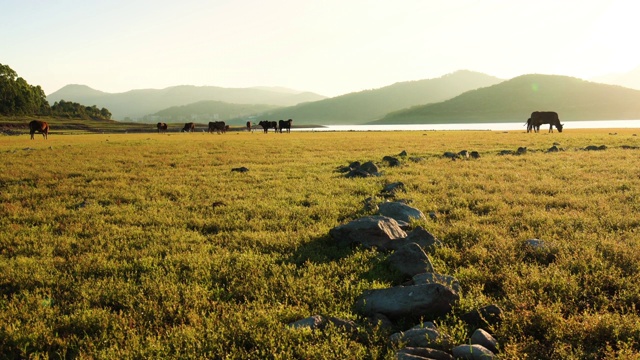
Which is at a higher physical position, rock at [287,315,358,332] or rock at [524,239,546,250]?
rock at [524,239,546,250]

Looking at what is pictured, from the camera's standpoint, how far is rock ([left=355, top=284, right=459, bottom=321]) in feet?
17.8

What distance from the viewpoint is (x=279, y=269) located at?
23.2 feet

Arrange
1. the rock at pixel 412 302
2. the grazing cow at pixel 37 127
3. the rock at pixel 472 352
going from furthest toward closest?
the grazing cow at pixel 37 127
the rock at pixel 412 302
the rock at pixel 472 352

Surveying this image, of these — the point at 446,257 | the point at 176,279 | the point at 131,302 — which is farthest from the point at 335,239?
the point at 131,302

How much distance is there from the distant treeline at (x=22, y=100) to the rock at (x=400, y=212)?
522 ft

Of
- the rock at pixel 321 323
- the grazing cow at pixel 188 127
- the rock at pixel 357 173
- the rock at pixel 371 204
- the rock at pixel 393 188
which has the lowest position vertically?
the rock at pixel 321 323

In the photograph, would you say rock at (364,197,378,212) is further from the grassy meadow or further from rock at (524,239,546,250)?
Answer: rock at (524,239,546,250)

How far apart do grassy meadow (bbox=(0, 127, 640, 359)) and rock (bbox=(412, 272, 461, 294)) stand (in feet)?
0.74

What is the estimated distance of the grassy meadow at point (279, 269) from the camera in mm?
4875

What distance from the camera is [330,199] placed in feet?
42.2

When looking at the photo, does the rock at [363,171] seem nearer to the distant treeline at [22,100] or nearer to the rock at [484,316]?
the rock at [484,316]

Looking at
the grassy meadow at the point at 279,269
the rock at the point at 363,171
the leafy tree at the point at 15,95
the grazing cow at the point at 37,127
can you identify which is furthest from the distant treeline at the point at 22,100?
the rock at the point at 363,171

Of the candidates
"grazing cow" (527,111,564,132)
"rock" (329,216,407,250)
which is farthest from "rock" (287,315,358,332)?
"grazing cow" (527,111,564,132)

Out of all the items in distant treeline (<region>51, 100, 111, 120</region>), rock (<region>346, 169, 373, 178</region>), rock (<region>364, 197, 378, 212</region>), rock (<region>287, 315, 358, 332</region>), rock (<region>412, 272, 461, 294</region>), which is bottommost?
rock (<region>287, 315, 358, 332</region>)
